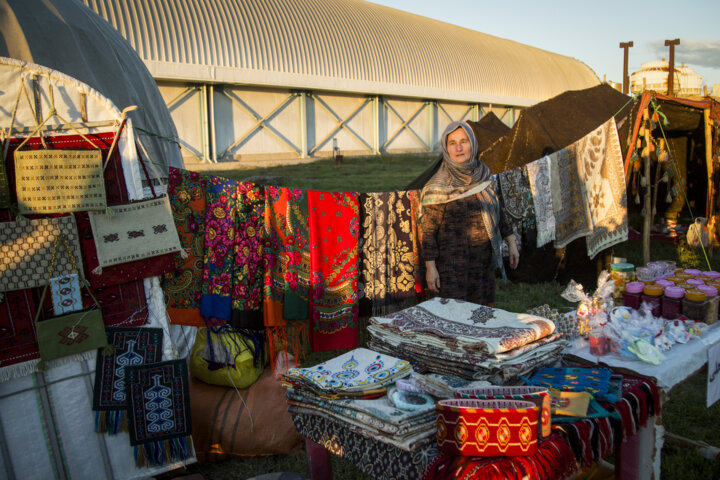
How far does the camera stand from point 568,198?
5289 millimetres

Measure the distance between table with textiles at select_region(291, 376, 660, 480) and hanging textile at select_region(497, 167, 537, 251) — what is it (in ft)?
10.4

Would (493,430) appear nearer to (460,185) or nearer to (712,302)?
(712,302)

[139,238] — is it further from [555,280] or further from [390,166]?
[390,166]

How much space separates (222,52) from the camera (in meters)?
14.8

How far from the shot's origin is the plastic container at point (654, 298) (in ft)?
9.21

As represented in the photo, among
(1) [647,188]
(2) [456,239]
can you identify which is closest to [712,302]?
(2) [456,239]

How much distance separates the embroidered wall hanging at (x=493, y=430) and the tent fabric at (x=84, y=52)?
3.02 meters

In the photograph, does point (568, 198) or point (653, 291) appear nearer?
point (653, 291)

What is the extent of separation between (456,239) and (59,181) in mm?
2475

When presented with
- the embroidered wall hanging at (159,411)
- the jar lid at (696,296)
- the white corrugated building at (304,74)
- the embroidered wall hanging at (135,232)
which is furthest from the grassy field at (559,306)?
the white corrugated building at (304,74)

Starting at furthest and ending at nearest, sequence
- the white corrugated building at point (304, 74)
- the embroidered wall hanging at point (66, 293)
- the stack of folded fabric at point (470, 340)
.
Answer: the white corrugated building at point (304, 74)
the embroidered wall hanging at point (66, 293)
the stack of folded fabric at point (470, 340)

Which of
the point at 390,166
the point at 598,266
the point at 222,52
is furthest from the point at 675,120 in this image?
the point at 222,52

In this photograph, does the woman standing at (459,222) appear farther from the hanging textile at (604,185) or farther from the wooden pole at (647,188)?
the wooden pole at (647,188)

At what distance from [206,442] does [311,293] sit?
1131mm
